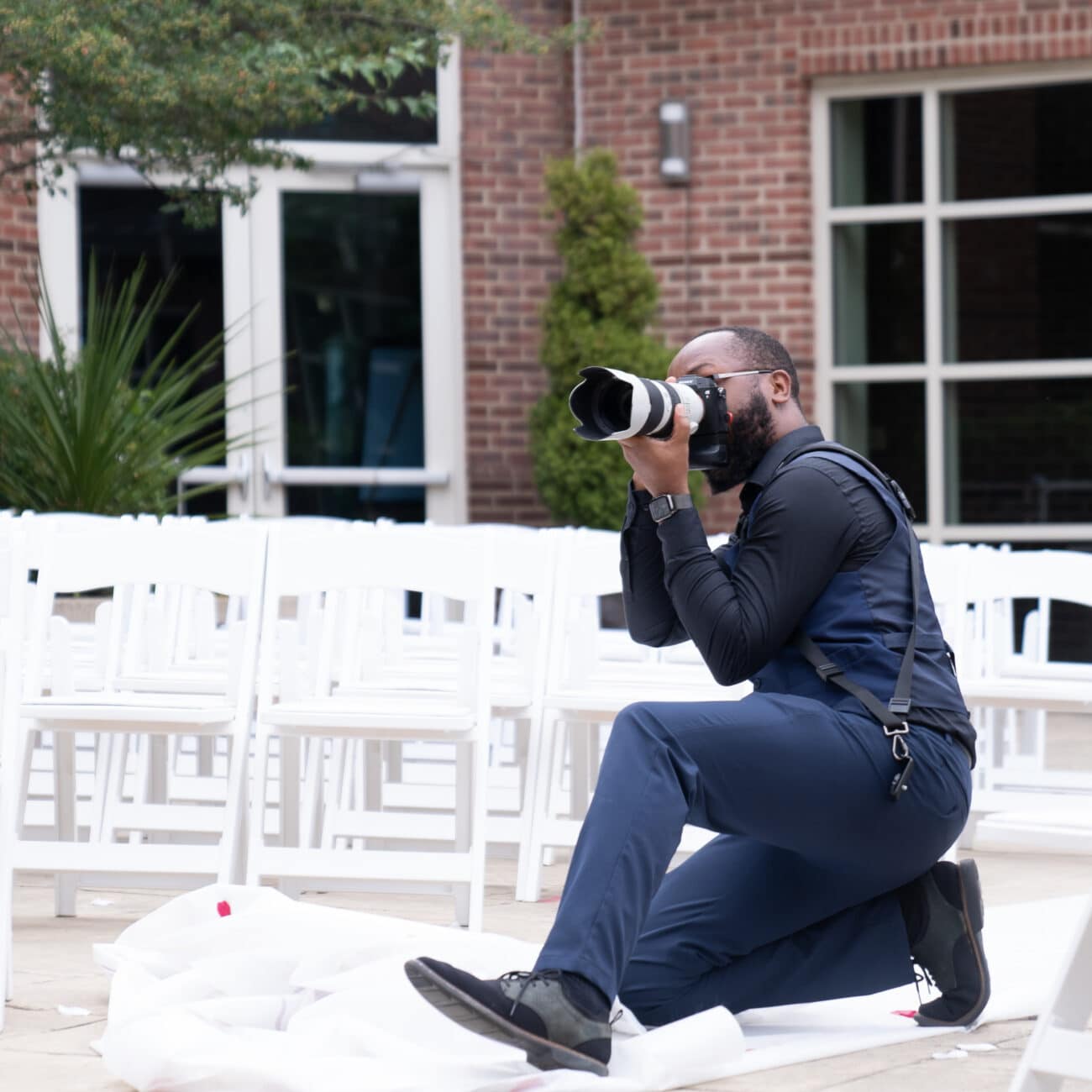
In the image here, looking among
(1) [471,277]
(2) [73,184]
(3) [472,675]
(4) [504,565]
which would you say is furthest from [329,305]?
(3) [472,675]

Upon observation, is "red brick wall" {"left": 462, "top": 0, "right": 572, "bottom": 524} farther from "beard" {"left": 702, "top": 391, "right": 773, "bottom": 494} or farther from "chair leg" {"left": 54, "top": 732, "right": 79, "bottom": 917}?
"beard" {"left": 702, "top": 391, "right": 773, "bottom": 494}

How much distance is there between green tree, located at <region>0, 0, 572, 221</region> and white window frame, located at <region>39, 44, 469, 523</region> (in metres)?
2.08

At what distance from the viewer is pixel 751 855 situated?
3.38 metres

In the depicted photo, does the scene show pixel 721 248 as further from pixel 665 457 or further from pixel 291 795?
pixel 665 457

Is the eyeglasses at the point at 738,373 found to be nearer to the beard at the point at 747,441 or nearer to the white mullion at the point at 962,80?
the beard at the point at 747,441

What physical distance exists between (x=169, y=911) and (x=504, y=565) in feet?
6.01

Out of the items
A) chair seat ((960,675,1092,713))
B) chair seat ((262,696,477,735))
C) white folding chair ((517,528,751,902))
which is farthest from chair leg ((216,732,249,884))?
chair seat ((960,675,1092,713))

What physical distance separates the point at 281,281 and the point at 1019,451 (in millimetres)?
3835

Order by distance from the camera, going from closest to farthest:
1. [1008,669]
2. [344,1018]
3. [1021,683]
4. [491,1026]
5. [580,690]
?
[491,1026] < [344,1018] < [580,690] < [1021,683] < [1008,669]

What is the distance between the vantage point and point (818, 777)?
3.08 metres

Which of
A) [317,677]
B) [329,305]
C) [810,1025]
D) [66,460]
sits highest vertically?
[329,305]

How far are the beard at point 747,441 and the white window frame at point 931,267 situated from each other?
663cm

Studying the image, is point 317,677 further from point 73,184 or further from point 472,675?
point 73,184

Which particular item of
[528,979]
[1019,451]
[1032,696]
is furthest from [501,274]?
[528,979]
